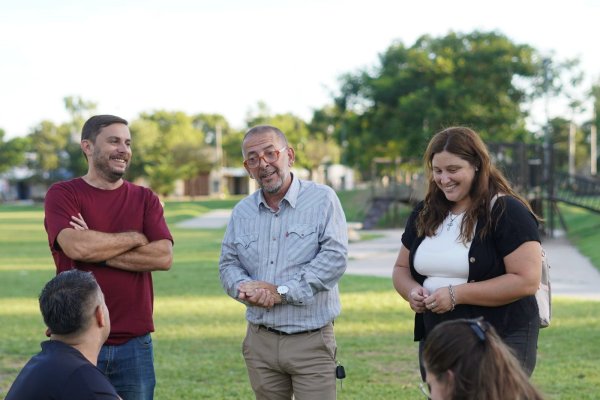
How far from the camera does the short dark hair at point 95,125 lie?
14.3ft

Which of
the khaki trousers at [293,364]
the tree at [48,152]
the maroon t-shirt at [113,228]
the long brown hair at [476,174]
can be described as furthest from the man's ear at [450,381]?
the tree at [48,152]

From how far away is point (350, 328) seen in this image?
9.93 metres

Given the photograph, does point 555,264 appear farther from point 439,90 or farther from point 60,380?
point 439,90

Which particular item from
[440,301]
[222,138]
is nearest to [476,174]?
[440,301]

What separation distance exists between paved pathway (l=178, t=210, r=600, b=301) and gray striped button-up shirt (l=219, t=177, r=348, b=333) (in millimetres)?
9620

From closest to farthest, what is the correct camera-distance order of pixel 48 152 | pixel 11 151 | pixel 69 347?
pixel 69 347
pixel 11 151
pixel 48 152

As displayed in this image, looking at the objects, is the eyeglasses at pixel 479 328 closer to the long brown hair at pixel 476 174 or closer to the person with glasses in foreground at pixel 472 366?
the person with glasses in foreground at pixel 472 366

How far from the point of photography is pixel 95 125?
4371mm

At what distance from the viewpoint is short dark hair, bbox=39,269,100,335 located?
128 inches

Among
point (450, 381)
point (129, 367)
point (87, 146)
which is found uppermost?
point (87, 146)

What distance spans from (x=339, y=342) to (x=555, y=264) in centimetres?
1091

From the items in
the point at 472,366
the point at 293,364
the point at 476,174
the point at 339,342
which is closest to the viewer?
the point at 472,366

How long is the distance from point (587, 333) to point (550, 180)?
1845 centimetres

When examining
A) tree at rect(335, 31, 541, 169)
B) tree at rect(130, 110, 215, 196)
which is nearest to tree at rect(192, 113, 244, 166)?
tree at rect(130, 110, 215, 196)
